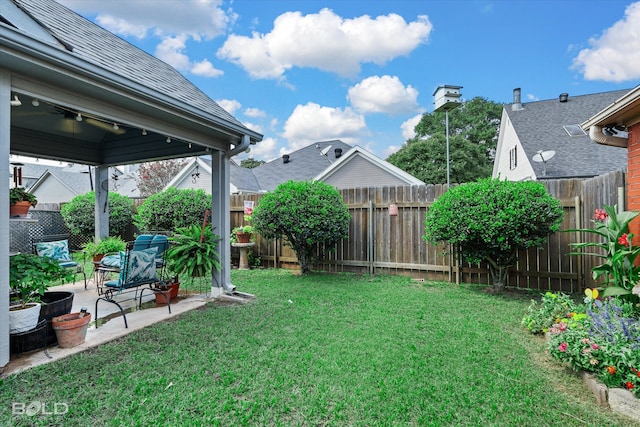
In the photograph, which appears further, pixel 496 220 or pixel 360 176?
pixel 360 176

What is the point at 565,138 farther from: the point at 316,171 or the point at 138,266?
the point at 138,266

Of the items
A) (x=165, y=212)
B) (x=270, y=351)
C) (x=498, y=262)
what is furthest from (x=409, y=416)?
(x=165, y=212)

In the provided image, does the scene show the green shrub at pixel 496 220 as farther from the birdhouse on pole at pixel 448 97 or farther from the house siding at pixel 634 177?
the birdhouse on pole at pixel 448 97

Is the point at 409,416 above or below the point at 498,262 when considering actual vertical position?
below

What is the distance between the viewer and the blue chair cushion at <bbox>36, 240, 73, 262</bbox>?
529cm

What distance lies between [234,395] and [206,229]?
3125mm

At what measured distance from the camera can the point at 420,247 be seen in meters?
6.19

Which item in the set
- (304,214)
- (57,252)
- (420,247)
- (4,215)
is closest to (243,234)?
(304,214)

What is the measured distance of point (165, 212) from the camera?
8211 mm

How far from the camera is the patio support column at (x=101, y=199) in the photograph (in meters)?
6.73

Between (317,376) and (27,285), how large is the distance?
272 cm

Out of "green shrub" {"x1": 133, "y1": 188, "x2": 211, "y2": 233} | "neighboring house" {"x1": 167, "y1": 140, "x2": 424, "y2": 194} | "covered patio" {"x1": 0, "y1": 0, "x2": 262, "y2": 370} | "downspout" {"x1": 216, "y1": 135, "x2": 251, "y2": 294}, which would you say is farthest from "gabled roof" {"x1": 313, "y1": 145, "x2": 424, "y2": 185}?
"downspout" {"x1": 216, "y1": 135, "x2": 251, "y2": 294}

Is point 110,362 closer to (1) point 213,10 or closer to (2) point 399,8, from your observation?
(1) point 213,10

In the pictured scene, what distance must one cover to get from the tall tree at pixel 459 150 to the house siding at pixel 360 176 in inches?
337
